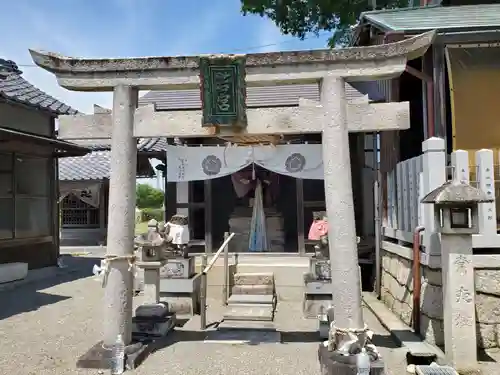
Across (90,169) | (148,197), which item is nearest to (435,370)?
(90,169)

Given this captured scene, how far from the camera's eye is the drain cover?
4691 mm

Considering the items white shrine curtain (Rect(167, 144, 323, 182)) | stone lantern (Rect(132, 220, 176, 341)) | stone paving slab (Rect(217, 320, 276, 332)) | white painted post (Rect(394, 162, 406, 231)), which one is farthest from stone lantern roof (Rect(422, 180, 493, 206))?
white shrine curtain (Rect(167, 144, 323, 182))

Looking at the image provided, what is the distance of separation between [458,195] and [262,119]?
2466 millimetres

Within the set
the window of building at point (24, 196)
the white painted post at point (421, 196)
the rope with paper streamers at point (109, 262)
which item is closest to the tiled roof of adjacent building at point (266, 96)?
the window of building at point (24, 196)

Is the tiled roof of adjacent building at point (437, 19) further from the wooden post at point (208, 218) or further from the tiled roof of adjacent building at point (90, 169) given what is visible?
the tiled roof of adjacent building at point (90, 169)

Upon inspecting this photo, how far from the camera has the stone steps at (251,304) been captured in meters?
7.16

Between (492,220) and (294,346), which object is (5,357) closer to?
(294,346)

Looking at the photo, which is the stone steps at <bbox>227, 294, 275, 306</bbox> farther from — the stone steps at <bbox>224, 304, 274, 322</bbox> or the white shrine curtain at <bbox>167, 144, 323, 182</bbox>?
the white shrine curtain at <bbox>167, 144, 323, 182</bbox>

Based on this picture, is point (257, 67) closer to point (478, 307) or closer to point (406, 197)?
point (406, 197)

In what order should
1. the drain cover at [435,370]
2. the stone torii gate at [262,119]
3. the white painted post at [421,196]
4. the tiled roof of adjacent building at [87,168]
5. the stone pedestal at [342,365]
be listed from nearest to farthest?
the stone pedestal at [342,365] < the drain cover at [435,370] < the stone torii gate at [262,119] < the white painted post at [421,196] < the tiled roof of adjacent building at [87,168]

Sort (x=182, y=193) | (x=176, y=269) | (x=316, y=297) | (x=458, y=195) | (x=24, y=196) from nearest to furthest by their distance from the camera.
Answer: (x=458, y=195) < (x=316, y=297) < (x=176, y=269) < (x=182, y=193) < (x=24, y=196)

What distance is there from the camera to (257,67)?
547 centimetres

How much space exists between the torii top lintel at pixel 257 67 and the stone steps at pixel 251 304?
3.89 metres

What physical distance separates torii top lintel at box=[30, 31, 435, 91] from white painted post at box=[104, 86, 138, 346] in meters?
0.26
